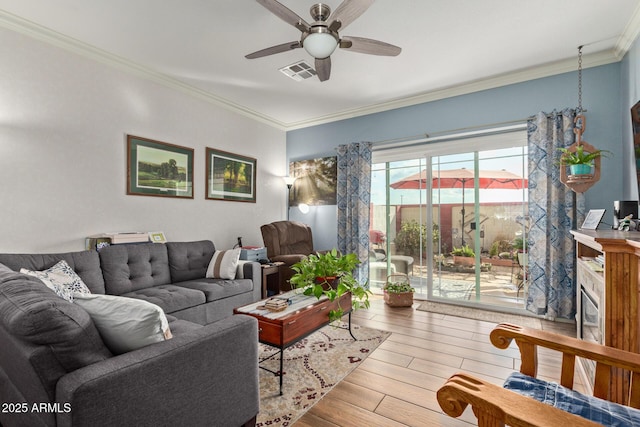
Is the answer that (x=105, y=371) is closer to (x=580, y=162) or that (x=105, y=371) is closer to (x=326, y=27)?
(x=326, y=27)

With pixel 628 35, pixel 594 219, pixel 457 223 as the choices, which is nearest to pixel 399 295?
pixel 457 223

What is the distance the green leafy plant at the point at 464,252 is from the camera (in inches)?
155

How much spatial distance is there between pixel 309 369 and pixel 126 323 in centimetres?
147

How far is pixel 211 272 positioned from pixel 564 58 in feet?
14.9

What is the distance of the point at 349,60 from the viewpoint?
319 centimetres

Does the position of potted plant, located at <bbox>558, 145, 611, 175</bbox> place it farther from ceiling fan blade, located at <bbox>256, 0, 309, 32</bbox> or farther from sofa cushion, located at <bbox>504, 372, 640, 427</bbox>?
ceiling fan blade, located at <bbox>256, 0, 309, 32</bbox>

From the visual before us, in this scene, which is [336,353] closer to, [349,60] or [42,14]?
[349,60]

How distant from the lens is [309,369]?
225 cm

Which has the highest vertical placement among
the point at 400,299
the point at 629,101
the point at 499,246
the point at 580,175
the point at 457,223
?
the point at 629,101

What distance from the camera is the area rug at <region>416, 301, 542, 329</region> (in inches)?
128

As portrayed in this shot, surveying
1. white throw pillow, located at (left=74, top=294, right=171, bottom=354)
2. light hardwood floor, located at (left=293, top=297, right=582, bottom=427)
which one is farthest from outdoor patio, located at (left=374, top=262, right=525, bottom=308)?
white throw pillow, located at (left=74, top=294, right=171, bottom=354)

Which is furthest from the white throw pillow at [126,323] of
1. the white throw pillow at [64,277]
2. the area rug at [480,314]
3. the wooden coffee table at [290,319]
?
the area rug at [480,314]

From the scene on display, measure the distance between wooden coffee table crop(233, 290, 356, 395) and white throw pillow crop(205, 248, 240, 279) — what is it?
118cm

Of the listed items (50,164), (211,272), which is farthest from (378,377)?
(50,164)
